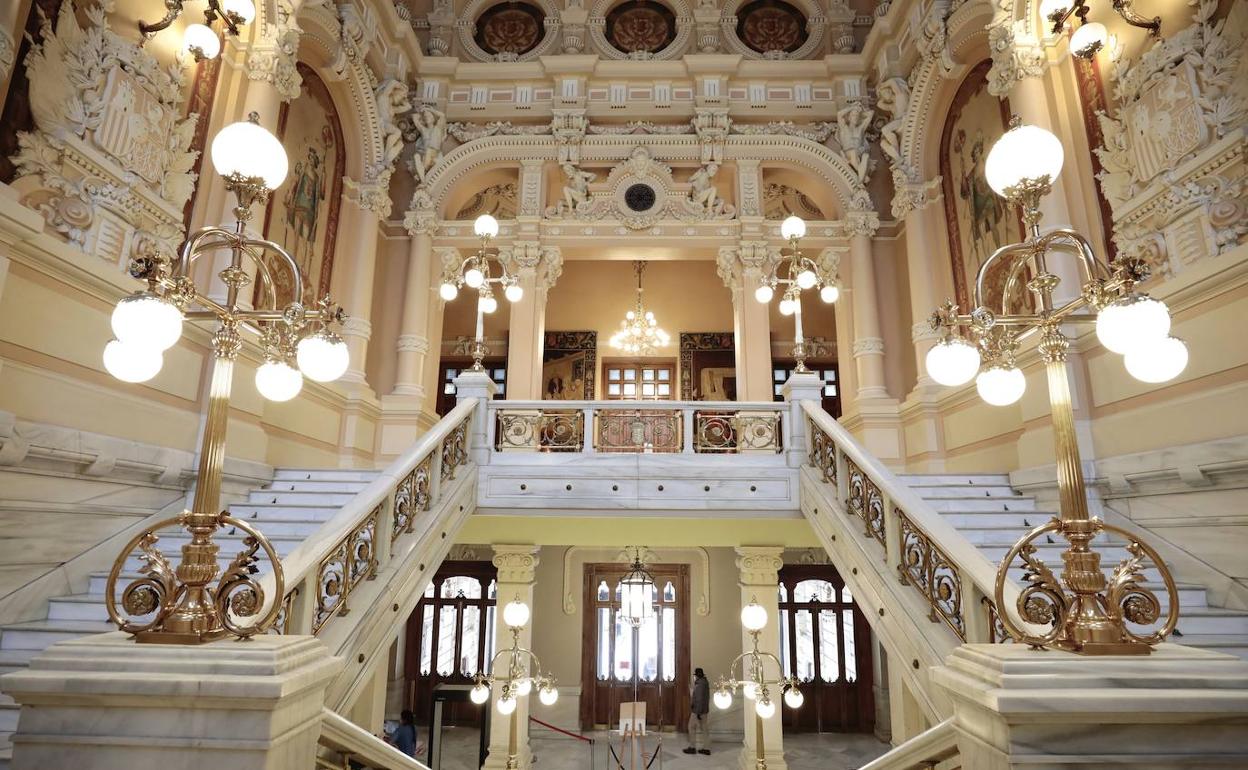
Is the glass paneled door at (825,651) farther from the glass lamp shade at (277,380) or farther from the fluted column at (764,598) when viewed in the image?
the glass lamp shade at (277,380)

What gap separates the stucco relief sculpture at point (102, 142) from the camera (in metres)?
4.64

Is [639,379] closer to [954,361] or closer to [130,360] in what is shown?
[954,361]

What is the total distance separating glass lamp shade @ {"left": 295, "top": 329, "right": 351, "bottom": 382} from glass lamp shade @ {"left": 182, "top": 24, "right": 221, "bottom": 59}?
5267mm

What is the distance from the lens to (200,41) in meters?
6.05

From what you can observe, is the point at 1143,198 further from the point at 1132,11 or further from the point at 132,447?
the point at 132,447

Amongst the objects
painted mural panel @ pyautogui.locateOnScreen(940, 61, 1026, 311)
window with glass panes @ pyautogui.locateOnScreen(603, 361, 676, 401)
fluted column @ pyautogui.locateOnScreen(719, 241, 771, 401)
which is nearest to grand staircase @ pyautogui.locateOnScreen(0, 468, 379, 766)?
fluted column @ pyautogui.locateOnScreen(719, 241, 771, 401)

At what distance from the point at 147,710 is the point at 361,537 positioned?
2407mm

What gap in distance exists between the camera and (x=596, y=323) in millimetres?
14867

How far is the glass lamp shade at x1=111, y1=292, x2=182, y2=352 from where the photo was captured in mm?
1918

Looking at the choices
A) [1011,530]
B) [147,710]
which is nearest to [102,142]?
[147,710]

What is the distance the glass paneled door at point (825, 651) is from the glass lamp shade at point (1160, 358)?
1194 cm

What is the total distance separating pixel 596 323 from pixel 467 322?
2.93 metres

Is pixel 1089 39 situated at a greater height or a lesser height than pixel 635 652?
greater

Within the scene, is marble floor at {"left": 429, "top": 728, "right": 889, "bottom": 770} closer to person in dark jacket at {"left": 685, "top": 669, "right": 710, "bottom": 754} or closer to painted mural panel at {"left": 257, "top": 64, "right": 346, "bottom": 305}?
person in dark jacket at {"left": 685, "top": 669, "right": 710, "bottom": 754}
